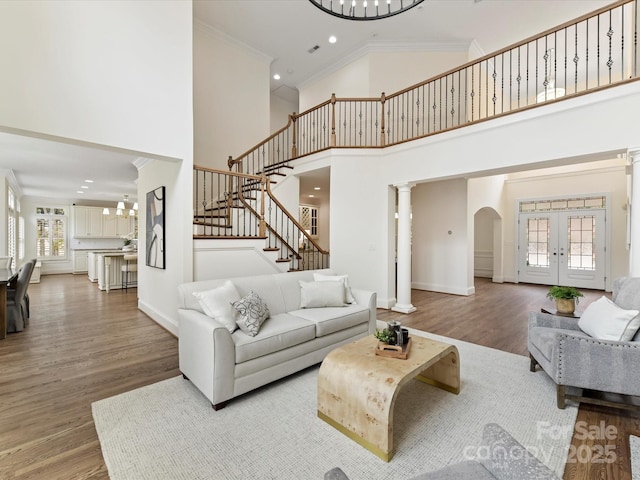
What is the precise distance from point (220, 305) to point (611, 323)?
10.7 ft

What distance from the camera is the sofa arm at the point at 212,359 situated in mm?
2324

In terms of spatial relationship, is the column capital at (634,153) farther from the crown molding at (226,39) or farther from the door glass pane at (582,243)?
the crown molding at (226,39)

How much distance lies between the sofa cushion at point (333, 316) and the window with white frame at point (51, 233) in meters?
11.8

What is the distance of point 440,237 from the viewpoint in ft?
24.2

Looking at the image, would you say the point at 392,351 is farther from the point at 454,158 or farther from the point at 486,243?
the point at 486,243

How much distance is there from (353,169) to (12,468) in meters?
5.44

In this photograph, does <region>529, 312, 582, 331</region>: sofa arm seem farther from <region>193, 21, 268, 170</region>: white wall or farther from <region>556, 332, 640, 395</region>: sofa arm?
<region>193, 21, 268, 170</region>: white wall

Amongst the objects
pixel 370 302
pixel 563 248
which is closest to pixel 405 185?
pixel 370 302

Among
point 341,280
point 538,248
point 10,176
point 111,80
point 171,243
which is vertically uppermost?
point 111,80

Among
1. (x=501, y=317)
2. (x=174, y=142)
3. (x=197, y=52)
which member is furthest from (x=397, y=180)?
(x=197, y=52)

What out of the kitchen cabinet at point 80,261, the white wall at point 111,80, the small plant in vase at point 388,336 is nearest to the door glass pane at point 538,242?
the small plant in vase at point 388,336

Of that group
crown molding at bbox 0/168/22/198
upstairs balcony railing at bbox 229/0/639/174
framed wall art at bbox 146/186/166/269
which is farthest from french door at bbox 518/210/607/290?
crown molding at bbox 0/168/22/198

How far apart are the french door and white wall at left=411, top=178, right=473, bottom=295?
9.20 ft

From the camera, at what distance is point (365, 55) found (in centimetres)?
741
